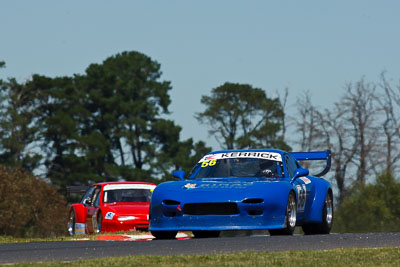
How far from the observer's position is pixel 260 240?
13242mm

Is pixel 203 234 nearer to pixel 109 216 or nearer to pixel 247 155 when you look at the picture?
pixel 247 155

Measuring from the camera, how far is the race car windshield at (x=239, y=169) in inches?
624

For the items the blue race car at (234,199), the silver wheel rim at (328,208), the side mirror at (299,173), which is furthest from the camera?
the silver wheel rim at (328,208)

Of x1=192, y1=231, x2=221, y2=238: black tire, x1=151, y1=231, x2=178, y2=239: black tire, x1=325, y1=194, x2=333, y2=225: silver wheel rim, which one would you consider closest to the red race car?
x1=192, y1=231, x2=221, y2=238: black tire

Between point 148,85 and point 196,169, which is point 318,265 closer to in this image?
point 196,169

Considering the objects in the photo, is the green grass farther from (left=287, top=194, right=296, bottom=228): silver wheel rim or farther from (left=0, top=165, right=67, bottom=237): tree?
(left=0, top=165, right=67, bottom=237): tree

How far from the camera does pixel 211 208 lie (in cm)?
1452

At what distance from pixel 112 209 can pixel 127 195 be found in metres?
1.53

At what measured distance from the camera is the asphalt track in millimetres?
11039

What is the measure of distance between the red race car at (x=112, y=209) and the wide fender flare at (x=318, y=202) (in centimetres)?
465

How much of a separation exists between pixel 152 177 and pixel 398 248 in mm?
62593

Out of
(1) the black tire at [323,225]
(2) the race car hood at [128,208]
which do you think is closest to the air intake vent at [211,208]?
(1) the black tire at [323,225]

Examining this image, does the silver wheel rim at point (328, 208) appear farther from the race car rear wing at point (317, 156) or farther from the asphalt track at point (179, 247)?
the asphalt track at point (179, 247)

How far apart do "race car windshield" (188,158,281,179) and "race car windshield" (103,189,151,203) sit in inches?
225
